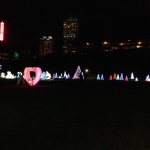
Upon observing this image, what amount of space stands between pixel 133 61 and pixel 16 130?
92.4 meters

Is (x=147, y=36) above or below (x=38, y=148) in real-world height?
above

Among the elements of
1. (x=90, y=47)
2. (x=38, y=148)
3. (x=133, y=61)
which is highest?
(x=90, y=47)

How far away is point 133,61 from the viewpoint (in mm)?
99500

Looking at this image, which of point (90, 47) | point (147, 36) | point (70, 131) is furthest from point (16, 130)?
point (90, 47)

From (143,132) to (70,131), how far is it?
6.37ft

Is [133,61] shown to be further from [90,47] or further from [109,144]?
[109,144]

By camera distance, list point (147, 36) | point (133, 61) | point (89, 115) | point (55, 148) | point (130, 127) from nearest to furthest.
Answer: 1. point (55, 148)
2. point (130, 127)
3. point (89, 115)
4. point (133, 61)
5. point (147, 36)

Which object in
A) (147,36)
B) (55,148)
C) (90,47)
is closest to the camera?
(55,148)

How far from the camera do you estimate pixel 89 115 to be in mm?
12156

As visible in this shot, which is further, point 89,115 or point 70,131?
point 89,115

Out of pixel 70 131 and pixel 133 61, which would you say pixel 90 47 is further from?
pixel 70 131

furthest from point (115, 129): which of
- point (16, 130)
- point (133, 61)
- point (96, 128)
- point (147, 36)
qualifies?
Answer: point (147, 36)

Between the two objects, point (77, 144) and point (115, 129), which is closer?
point (77, 144)

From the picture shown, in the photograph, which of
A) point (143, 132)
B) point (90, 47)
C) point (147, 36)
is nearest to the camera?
point (143, 132)
